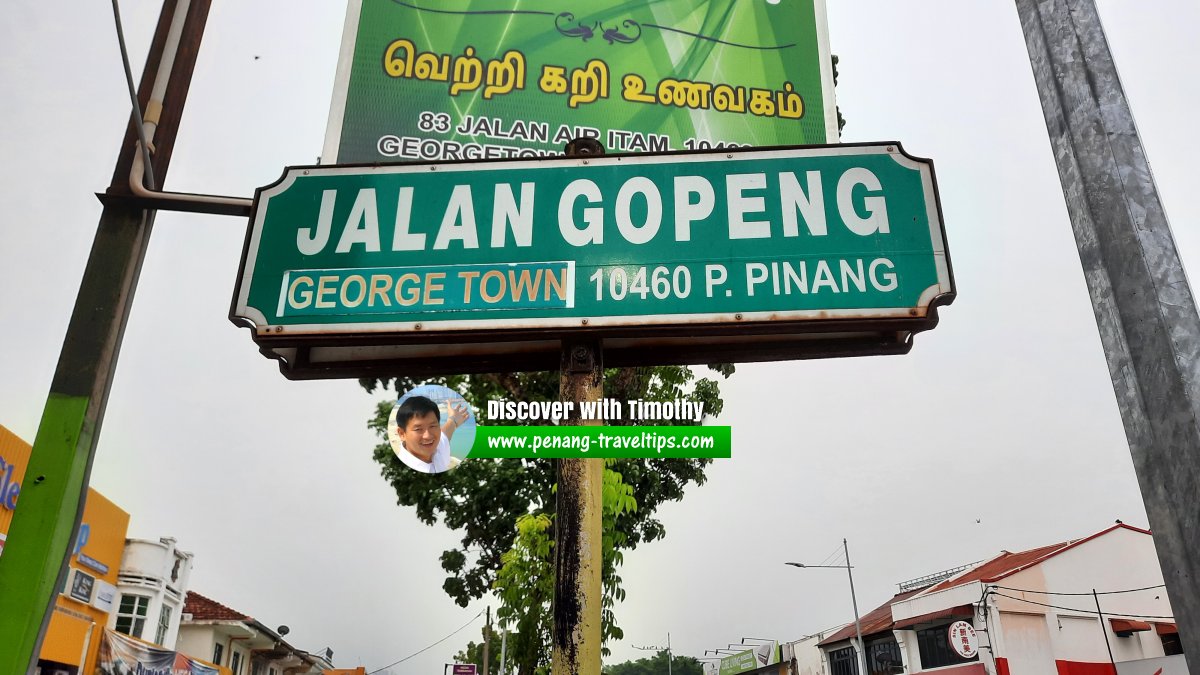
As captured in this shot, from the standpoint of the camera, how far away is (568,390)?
9.65ft

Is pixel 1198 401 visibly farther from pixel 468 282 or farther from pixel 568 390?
pixel 468 282

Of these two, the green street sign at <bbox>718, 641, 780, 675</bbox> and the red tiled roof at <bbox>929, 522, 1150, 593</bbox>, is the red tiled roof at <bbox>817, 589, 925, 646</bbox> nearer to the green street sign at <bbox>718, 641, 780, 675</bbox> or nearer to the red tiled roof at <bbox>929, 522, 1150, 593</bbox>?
the red tiled roof at <bbox>929, 522, 1150, 593</bbox>

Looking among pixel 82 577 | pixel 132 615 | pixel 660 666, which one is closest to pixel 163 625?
pixel 132 615

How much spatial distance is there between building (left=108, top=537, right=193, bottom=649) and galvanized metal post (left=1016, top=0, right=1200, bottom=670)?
23.3 m

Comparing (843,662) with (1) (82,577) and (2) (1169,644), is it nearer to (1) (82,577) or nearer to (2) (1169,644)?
(2) (1169,644)

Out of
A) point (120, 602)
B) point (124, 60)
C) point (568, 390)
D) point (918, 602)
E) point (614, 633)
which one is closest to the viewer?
point (568, 390)

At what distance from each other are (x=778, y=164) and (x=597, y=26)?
224 cm

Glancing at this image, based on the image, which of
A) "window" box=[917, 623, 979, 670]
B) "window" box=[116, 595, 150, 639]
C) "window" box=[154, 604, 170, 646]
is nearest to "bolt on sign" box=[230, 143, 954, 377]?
"window" box=[116, 595, 150, 639]

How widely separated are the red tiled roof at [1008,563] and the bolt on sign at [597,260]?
28108 millimetres

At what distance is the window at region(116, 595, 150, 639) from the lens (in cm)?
2095

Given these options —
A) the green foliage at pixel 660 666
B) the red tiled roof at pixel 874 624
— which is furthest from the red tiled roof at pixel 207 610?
the green foliage at pixel 660 666

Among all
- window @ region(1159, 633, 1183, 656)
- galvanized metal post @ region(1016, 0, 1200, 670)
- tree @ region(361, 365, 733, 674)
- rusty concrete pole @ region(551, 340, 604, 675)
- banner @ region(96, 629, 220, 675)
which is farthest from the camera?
window @ region(1159, 633, 1183, 656)

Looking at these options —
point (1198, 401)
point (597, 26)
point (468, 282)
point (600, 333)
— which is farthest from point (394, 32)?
point (1198, 401)

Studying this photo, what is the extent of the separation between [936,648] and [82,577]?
27173 mm
